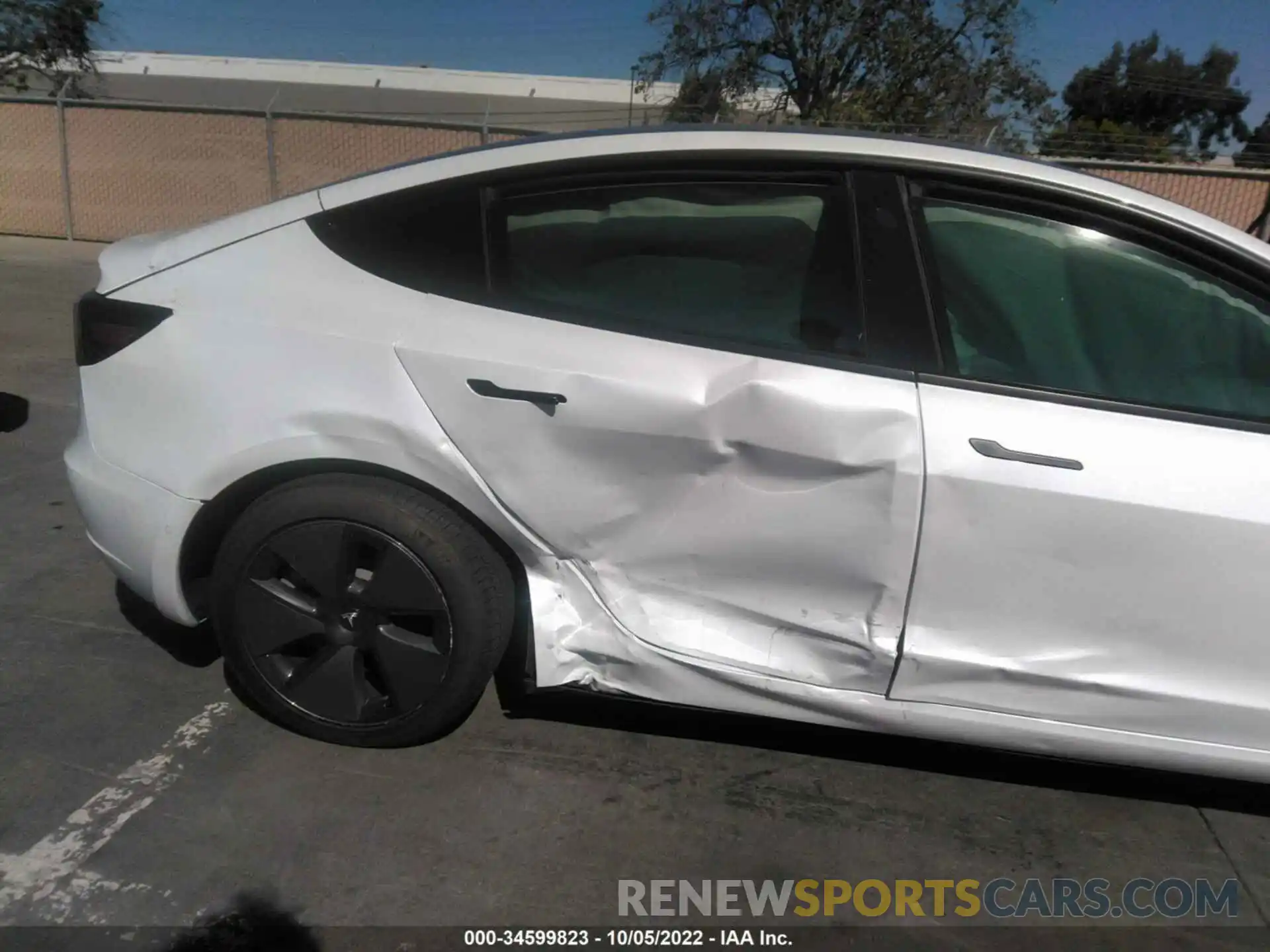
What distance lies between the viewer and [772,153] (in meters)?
2.58

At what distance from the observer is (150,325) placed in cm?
271

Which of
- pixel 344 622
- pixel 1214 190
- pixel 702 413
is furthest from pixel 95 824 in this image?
pixel 1214 190

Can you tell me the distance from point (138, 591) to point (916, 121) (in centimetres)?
2146

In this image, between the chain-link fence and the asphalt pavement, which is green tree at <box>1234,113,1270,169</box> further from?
the asphalt pavement

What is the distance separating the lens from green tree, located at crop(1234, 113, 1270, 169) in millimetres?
14540

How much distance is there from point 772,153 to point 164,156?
47.6 ft

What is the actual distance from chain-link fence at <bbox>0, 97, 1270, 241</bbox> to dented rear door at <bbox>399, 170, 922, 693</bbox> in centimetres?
1167

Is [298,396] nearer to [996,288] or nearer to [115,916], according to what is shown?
[115,916]

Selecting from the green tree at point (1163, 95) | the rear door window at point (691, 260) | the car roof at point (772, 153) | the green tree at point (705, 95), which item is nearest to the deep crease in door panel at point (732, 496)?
the rear door window at point (691, 260)

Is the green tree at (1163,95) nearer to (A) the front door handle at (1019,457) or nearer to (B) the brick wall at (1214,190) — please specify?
(B) the brick wall at (1214,190)

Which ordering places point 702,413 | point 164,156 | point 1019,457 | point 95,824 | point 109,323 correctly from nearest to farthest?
1. point 1019,457
2. point 702,413
3. point 95,824
4. point 109,323
5. point 164,156

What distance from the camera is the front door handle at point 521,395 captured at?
2.49 m

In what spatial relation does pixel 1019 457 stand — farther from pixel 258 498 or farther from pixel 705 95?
pixel 705 95

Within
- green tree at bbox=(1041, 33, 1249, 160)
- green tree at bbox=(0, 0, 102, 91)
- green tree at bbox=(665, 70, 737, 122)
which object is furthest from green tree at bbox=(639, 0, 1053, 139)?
green tree at bbox=(1041, 33, 1249, 160)
